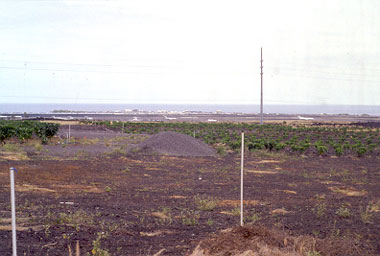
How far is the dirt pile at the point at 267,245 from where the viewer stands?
23.5 ft

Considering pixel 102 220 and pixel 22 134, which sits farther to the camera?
pixel 22 134

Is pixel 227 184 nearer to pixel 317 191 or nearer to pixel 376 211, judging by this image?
pixel 317 191

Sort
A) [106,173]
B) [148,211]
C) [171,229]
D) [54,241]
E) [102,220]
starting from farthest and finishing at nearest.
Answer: [106,173] → [148,211] → [102,220] → [171,229] → [54,241]

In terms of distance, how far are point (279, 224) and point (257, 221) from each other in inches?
26.9

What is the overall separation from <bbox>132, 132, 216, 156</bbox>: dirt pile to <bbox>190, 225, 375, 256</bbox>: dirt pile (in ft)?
70.4

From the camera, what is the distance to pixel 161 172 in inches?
806

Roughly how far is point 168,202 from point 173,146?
57.0 feet

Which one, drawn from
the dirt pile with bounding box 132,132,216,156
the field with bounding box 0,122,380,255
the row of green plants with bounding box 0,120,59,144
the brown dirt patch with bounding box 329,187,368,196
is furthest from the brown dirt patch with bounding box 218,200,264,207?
the row of green plants with bounding box 0,120,59,144

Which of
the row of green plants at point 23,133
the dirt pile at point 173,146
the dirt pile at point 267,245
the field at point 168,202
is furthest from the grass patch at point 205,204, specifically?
the row of green plants at point 23,133

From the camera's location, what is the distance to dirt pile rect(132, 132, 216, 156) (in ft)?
96.8

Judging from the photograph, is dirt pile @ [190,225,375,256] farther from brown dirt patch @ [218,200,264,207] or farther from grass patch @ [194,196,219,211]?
brown dirt patch @ [218,200,264,207]

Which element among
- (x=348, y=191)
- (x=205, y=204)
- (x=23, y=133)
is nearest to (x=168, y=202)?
(x=205, y=204)

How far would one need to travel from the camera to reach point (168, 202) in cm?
1305

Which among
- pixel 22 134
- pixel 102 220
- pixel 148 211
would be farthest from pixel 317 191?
pixel 22 134
